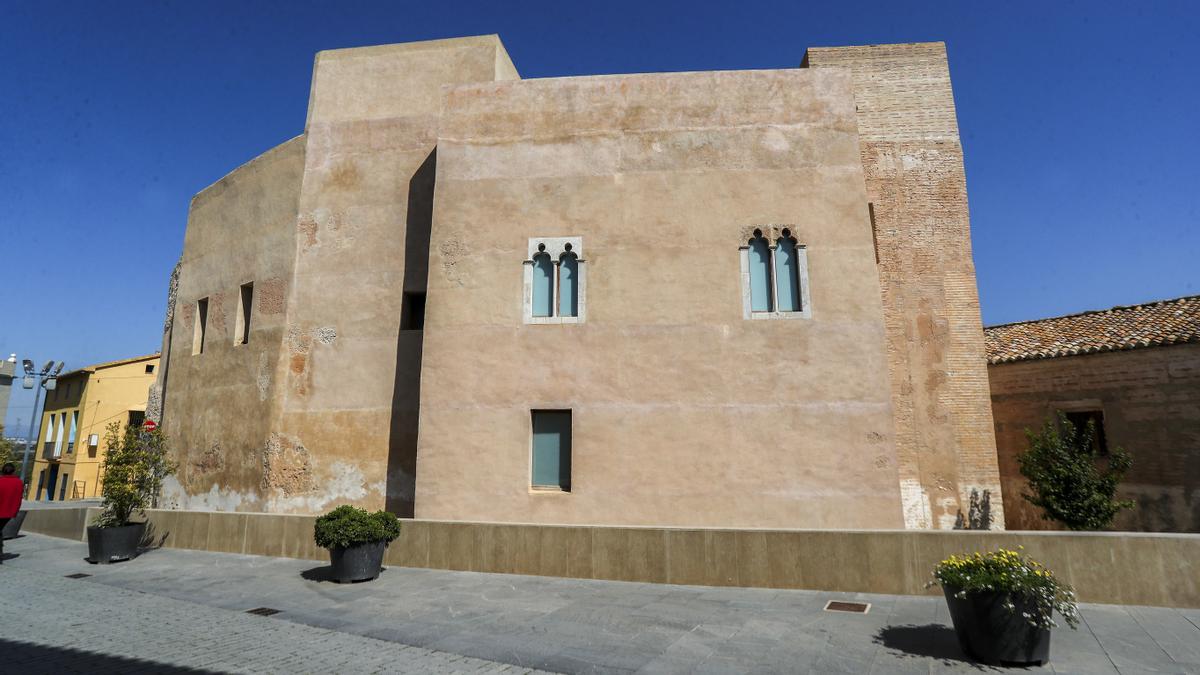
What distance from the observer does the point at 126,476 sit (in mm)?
11594

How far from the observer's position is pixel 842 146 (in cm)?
1227

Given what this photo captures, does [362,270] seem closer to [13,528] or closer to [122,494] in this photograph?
[122,494]

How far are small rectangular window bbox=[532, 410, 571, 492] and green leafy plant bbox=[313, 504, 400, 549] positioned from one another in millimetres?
3067

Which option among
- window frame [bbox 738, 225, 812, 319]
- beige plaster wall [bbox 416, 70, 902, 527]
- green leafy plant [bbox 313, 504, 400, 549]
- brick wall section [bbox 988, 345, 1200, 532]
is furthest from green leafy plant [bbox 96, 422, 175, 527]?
brick wall section [bbox 988, 345, 1200, 532]

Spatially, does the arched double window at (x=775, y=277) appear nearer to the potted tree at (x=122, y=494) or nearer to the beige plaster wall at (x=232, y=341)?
the beige plaster wall at (x=232, y=341)

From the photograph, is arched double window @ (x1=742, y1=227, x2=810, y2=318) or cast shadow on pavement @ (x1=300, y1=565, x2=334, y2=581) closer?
cast shadow on pavement @ (x1=300, y1=565, x2=334, y2=581)

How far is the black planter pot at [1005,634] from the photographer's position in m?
5.34

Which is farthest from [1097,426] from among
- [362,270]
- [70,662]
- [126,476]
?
[126,476]

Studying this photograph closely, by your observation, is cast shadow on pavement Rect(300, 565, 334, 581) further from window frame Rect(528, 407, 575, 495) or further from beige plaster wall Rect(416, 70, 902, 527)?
window frame Rect(528, 407, 575, 495)

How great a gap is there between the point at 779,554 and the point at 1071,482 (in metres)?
8.28

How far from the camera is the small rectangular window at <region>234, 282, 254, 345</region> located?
1596cm

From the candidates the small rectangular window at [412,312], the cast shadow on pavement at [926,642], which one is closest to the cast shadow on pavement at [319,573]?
the small rectangular window at [412,312]

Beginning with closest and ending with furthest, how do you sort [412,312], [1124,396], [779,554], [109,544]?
[779,554] < [109,544] < [412,312] < [1124,396]

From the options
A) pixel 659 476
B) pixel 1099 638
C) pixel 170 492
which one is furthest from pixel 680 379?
pixel 170 492
